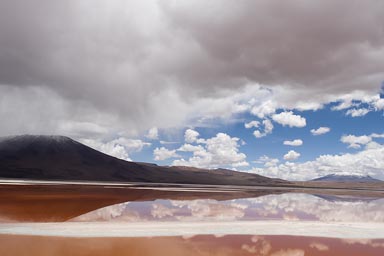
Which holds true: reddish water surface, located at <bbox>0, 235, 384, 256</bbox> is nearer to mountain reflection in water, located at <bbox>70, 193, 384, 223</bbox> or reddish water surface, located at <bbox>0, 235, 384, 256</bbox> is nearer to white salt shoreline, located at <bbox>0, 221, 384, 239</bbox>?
white salt shoreline, located at <bbox>0, 221, 384, 239</bbox>

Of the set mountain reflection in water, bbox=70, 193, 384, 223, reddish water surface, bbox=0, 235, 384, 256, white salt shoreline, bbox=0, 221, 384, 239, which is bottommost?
reddish water surface, bbox=0, 235, 384, 256

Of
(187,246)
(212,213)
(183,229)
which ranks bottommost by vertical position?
(187,246)

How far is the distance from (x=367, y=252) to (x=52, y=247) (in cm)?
1282

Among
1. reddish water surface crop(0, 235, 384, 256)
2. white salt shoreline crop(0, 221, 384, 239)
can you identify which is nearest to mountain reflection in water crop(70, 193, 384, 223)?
white salt shoreline crop(0, 221, 384, 239)

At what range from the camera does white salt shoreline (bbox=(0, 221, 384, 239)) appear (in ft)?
55.5

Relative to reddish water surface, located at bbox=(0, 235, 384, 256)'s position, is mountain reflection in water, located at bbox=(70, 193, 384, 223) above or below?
above

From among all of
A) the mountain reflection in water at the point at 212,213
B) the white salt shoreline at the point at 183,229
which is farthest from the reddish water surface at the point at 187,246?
the mountain reflection in water at the point at 212,213

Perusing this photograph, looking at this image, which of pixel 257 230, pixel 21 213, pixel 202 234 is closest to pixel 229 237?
pixel 202 234

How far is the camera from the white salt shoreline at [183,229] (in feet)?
55.5

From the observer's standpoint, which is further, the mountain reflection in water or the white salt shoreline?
the mountain reflection in water

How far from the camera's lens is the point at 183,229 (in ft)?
63.1

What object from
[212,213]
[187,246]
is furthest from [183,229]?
[212,213]

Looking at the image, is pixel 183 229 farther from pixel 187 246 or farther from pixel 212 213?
pixel 212 213

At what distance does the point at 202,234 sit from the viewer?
1795 cm
